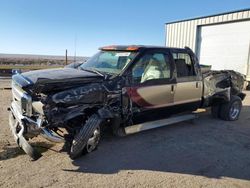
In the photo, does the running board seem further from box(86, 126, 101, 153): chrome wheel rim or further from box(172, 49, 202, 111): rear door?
box(86, 126, 101, 153): chrome wheel rim

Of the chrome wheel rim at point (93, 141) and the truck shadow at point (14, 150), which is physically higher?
the chrome wheel rim at point (93, 141)

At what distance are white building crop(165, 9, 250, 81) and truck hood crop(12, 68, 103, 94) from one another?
458 inches

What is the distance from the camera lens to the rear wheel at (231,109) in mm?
7695

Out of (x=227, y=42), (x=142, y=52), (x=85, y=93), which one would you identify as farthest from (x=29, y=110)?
(x=227, y=42)

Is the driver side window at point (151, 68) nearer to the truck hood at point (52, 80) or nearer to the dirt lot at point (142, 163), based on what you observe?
the truck hood at point (52, 80)

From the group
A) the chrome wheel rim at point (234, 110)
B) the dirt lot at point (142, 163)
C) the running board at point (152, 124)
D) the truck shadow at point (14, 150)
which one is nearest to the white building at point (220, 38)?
the chrome wheel rim at point (234, 110)

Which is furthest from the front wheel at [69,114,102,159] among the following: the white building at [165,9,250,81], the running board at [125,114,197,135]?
the white building at [165,9,250,81]

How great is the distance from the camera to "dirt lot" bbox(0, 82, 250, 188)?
4.00 metres

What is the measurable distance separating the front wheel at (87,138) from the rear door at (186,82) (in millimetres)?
2205

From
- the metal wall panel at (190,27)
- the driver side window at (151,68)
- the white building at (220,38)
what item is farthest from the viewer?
the metal wall panel at (190,27)

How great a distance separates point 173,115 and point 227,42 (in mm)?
10715

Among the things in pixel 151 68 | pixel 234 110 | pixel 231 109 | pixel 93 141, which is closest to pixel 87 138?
pixel 93 141

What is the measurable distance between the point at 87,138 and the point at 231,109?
479 cm

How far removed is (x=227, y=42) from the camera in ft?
51.2
